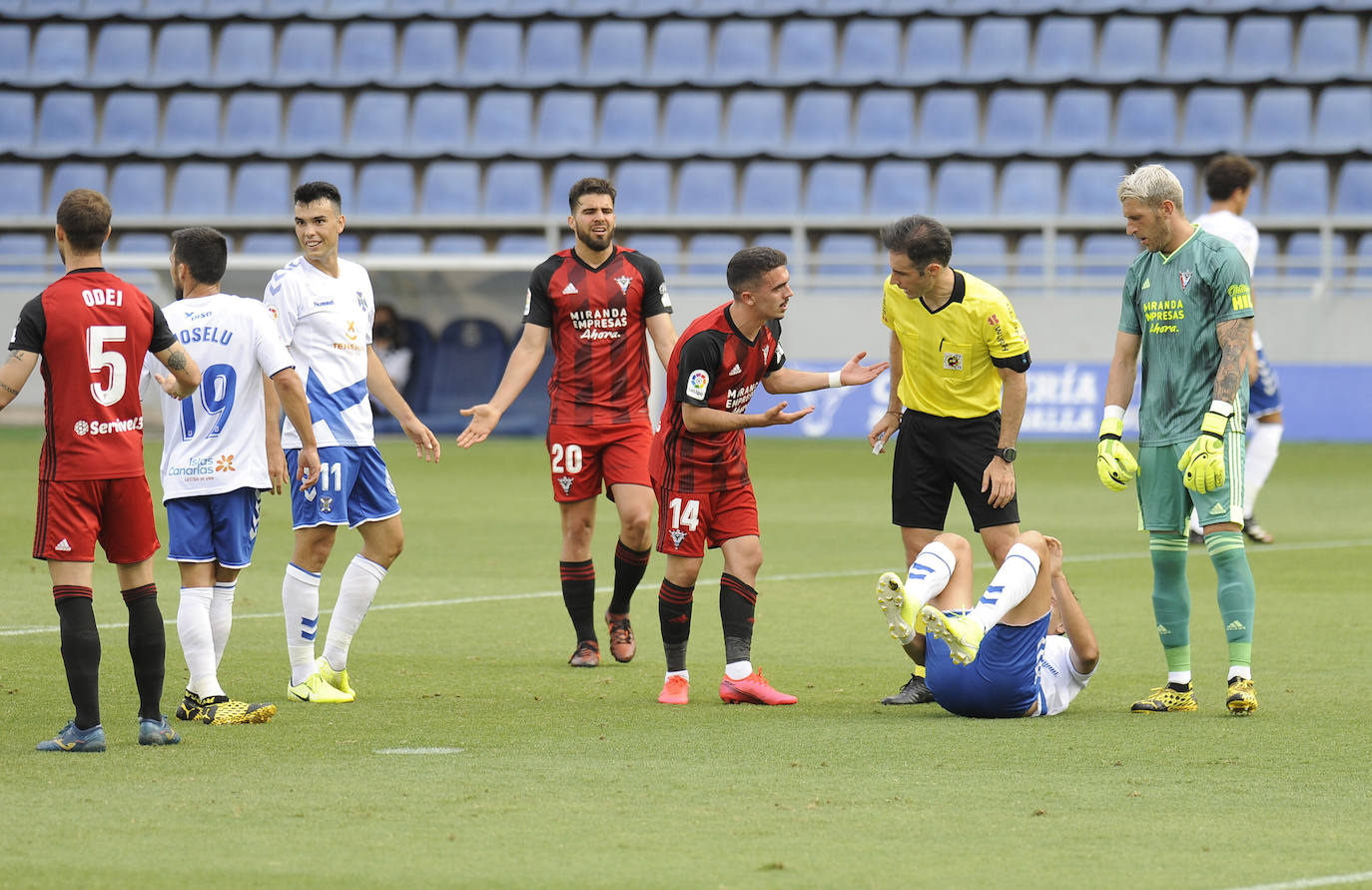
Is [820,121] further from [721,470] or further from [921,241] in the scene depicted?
[921,241]

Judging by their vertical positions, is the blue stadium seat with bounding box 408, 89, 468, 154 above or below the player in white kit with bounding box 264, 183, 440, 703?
above

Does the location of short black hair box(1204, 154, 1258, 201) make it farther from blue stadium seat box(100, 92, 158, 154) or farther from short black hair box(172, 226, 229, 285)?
blue stadium seat box(100, 92, 158, 154)

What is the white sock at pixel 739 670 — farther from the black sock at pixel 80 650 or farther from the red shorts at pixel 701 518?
the black sock at pixel 80 650

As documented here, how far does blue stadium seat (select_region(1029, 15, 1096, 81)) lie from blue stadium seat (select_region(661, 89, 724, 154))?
5.55 m

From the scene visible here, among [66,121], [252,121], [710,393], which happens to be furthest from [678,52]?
[710,393]

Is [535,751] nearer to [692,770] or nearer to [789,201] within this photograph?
[692,770]

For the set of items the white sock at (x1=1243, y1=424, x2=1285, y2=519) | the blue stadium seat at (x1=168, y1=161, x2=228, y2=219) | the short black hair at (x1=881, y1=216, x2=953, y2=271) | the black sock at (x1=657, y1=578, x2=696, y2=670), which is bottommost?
the black sock at (x1=657, y1=578, x2=696, y2=670)

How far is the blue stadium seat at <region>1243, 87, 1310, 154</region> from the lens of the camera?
2844 centimetres

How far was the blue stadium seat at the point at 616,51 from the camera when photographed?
31.2 metres

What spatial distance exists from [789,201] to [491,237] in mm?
5076

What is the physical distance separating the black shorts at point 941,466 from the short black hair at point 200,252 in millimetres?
2594

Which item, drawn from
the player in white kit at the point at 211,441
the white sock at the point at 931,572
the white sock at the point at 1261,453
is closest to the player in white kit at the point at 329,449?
the player in white kit at the point at 211,441

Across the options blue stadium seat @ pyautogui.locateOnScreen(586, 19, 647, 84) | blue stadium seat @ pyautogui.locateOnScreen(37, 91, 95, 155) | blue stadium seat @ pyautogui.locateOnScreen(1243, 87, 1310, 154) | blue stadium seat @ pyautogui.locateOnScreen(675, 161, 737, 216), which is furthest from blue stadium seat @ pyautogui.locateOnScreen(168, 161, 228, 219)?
blue stadium seat @ pyautogui.locateOnScreen(1243, 87, 1310, 154)

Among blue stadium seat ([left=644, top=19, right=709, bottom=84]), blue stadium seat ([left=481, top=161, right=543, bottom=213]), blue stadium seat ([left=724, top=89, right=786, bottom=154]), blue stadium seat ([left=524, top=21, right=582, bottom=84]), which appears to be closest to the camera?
blue stadium seat ([left=481, top=161, right=543, bottom=213])
